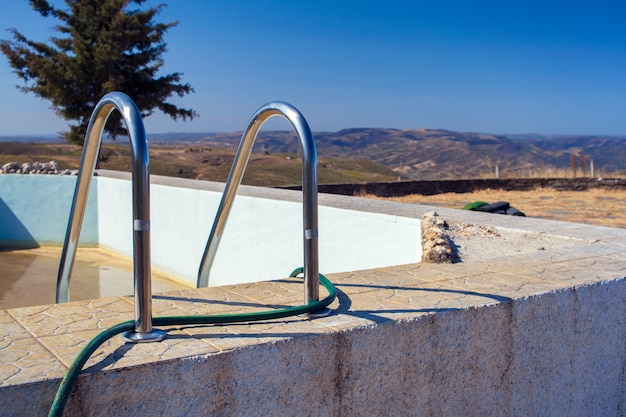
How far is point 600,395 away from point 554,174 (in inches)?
650

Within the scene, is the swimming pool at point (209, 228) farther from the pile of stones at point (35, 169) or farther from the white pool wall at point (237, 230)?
the pile of stones at point (35, 169)

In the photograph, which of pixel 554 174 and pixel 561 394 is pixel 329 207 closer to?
pixel 561 394

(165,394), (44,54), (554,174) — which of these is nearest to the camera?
(165,394)

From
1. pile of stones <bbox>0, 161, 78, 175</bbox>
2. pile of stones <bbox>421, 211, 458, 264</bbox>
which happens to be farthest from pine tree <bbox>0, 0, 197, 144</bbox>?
pile of stones <bbox>421, 211, 458, 264</bbox>

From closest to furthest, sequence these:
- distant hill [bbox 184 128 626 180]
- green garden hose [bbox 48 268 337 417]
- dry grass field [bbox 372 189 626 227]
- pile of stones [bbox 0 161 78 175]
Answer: green garden hose [bbox 48 268 337 417] < dry grass field [bbox 372 189 626 227] < pile of stones [bbox 0 161 78 175] < distant hill [bbox 184 128 626 180]

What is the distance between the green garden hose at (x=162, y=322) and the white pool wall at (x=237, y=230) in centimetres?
268

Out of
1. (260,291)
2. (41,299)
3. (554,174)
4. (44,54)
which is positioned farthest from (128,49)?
(260,291)

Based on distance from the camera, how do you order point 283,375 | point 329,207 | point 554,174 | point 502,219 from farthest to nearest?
point 554,174, point 329,207, point 502,219, point 283,375

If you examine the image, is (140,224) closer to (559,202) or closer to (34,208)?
(34,208)

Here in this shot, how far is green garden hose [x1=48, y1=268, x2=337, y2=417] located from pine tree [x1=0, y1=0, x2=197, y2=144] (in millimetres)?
18958

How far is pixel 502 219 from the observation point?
540cm

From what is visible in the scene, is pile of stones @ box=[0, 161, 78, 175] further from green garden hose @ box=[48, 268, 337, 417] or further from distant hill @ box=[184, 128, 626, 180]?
distant hill @ box=[184, 128, 626, 180]

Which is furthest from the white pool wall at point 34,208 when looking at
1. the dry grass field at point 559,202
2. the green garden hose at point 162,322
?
the green garden hose at point 162,322

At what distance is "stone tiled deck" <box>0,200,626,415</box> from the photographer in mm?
1810
